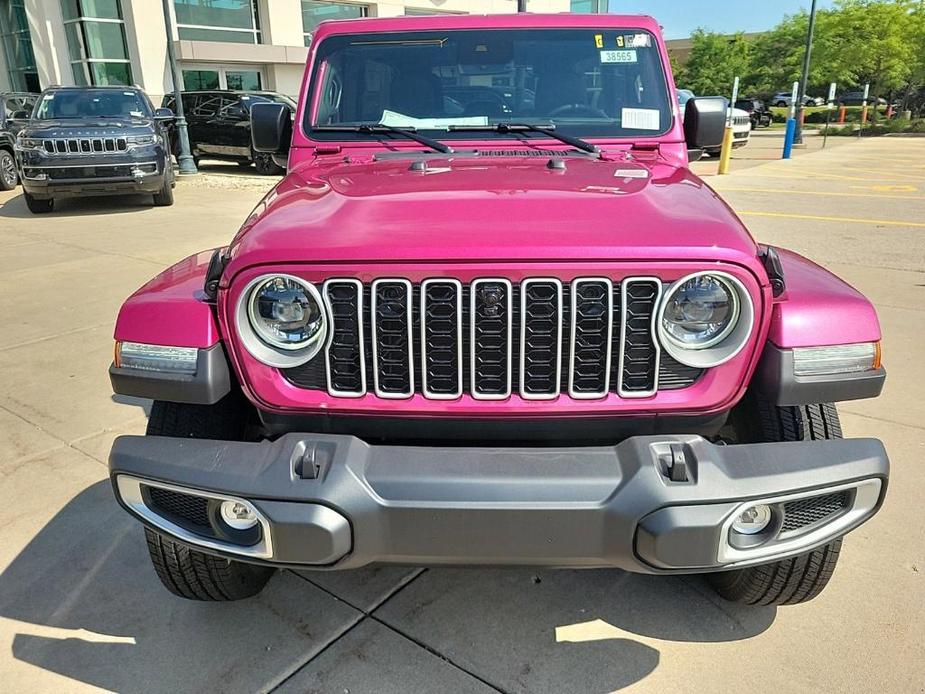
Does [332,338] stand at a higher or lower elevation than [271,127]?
lower

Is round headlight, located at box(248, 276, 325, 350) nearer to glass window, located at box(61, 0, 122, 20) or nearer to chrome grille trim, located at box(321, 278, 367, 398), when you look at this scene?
chrome grille trim, located at box(321, 278, 367, 398)

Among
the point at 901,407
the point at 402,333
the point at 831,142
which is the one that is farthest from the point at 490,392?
the point at 831,142

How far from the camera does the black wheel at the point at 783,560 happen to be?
82.8 inches

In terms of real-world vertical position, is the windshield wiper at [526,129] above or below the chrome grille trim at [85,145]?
above

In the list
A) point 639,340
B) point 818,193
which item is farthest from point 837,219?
point 639,340

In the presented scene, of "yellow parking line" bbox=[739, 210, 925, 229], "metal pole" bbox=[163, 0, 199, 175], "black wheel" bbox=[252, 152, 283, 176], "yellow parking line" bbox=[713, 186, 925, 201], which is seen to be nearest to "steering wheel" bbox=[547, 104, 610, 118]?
"yellow parking line" bbox=[739, 210, 925, 229]

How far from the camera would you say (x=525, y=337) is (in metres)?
1.87

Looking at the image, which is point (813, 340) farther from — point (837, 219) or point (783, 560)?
point (837, 219)

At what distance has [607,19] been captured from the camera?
325 centimetres

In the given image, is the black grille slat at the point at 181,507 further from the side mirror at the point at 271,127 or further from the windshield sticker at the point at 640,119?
the windshield sticker at the point at 640,119

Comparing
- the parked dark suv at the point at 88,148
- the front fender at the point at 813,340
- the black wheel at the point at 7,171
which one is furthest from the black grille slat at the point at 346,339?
the black wheel at the point at 7,171

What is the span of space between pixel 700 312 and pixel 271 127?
235 cm

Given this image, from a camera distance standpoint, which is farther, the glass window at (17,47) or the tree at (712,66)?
the tree at (712,66)

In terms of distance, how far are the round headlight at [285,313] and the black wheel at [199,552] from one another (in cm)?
42
